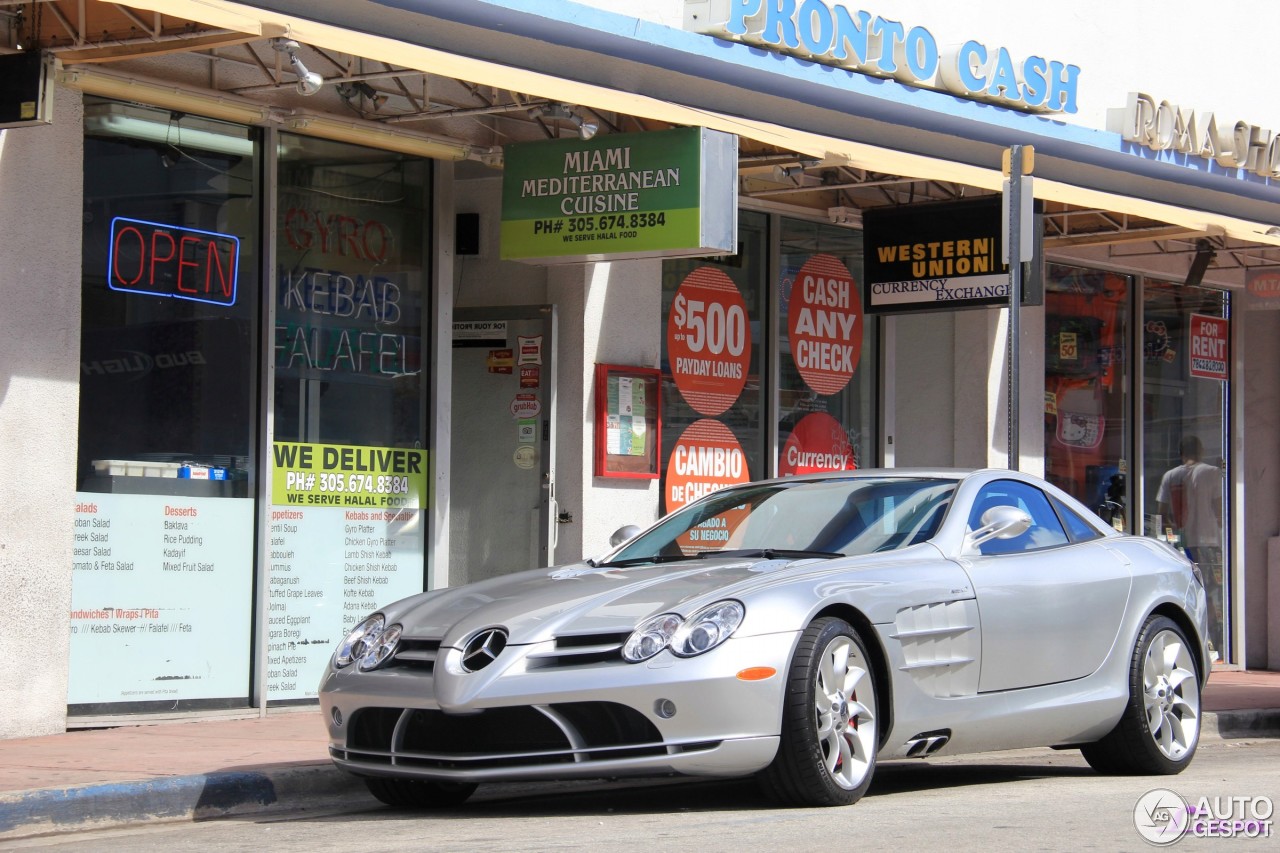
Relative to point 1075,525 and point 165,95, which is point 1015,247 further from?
point 165,95

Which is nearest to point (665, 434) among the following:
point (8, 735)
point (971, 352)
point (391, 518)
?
point (391, 518)

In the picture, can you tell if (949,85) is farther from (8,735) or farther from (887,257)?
(8,735)

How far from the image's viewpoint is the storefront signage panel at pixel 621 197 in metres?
10.8

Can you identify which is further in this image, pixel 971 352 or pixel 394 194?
pixel 971 352

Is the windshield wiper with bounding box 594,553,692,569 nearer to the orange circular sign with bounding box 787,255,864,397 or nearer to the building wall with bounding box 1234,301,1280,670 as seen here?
the orange circular sign with bounding box 787,255,864,397

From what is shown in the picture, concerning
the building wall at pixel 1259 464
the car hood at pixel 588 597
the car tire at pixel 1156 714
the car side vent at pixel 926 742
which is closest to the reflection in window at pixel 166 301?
the car hood at pixel 588 597

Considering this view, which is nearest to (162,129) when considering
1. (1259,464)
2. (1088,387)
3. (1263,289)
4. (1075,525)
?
(1075,525)

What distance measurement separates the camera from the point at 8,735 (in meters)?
9.14

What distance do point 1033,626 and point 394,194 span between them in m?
5.71

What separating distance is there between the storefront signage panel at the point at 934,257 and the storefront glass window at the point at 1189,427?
437 cm

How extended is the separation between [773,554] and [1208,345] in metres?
12.3

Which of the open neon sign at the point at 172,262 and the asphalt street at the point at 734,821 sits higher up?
the open neon sign at the point at 172,262

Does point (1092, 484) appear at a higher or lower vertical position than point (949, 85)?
lower

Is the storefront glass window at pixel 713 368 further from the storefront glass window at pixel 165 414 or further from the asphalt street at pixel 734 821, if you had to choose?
the asphalt street at pixel 734 821
